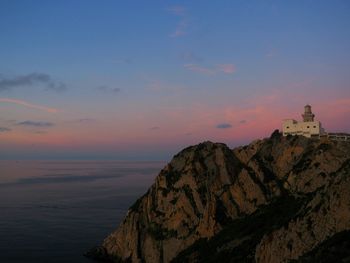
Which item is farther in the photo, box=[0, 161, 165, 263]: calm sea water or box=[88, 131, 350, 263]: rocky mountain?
box=[0, 161, 165, 263]: calm sea water

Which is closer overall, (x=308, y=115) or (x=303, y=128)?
(x=303, y=128)

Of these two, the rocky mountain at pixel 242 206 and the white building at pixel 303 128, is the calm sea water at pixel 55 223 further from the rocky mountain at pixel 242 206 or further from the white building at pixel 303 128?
the white building at pixel 303 128

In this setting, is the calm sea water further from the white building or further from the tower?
the tower

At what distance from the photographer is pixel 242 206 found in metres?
74.9

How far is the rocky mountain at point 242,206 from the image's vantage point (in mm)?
47688

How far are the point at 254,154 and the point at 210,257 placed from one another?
2632cm

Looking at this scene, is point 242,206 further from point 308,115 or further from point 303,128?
point 308,115

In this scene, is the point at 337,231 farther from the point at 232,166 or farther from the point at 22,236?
the point at 22,236

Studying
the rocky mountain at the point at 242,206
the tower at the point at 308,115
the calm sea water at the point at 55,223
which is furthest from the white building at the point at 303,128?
the calm sea water at the point at 55,223

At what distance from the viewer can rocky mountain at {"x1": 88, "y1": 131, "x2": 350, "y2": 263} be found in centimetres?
4769

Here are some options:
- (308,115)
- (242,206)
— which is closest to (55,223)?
(242,206)

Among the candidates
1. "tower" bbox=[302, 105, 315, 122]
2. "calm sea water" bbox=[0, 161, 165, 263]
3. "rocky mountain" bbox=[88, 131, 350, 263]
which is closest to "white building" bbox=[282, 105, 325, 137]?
"tower" bbox=[302, 105, 315, 122]

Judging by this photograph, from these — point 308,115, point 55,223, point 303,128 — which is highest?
point 308,115

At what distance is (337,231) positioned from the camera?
144 feet
